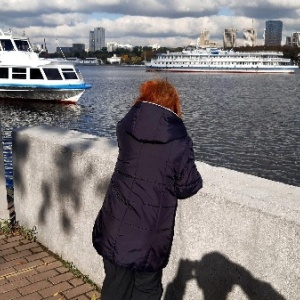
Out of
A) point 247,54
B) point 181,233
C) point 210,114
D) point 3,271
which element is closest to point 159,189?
point 181,233

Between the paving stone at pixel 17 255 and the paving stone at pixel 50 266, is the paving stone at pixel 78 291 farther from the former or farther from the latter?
the paving stone at pixel 17 255

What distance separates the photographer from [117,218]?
194 centimetres

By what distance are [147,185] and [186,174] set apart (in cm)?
18

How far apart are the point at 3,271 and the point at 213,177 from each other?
6.04 feet

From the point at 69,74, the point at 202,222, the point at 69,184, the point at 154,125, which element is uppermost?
the point at 154,125

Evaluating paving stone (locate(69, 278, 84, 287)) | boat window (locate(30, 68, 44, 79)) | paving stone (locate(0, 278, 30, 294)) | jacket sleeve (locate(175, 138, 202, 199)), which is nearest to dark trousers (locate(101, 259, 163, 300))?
jacket sleeve (locate(175, 138, 202, 199))

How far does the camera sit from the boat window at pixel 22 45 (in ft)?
86.9

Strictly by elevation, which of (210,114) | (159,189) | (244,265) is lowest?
(210,114)

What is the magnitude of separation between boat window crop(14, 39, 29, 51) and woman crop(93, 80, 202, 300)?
26472 millimetres

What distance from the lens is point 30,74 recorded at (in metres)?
26.0

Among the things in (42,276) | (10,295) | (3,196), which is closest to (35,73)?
(3,196)

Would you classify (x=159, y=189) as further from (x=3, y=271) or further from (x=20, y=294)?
(x=3, y=271)

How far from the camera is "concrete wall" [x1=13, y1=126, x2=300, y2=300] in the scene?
6.20 ft

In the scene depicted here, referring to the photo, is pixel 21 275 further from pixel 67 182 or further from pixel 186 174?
pixel 186 174
